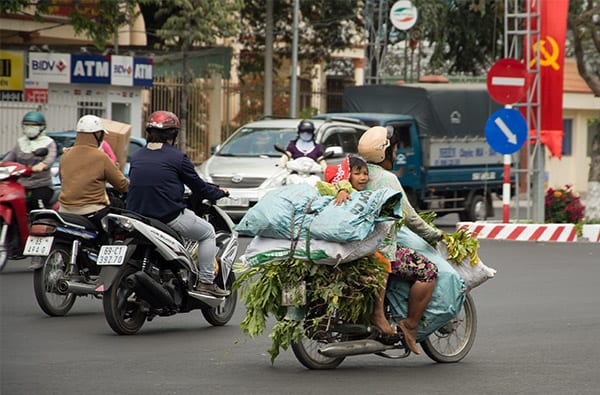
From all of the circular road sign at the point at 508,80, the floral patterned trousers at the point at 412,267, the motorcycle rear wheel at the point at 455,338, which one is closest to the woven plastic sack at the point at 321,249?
the floral patterned trousers at the point at 412,267

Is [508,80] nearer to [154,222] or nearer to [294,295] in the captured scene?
[154,222]

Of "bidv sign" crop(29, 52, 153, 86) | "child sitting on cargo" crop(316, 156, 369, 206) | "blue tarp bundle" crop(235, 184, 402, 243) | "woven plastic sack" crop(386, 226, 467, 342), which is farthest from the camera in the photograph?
"bidv sign" crop(29, 52, 153, 86)

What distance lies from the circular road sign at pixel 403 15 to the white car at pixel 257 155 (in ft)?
36.6

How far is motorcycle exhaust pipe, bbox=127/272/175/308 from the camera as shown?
31.9ft

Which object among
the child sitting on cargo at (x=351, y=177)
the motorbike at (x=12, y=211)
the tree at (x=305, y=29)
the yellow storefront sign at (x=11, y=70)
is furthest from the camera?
the tree at (x=305, y=29)

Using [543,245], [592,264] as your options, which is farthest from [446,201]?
[592,264]

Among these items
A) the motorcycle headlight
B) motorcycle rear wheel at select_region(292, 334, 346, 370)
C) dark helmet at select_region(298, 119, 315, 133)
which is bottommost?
motorcycle rear wheel at select_region(292, 334, 346, 370)

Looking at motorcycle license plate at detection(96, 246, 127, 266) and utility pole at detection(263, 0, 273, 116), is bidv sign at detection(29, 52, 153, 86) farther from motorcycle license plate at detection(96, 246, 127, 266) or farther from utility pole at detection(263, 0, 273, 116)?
motorcycle license plate at detection(96, 246, 127, 266)

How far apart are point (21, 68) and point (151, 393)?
23510 mm

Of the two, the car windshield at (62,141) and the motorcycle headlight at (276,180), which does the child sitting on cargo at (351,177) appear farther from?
the motorcycle headlight at (276,180)

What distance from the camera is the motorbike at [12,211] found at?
13773 mm

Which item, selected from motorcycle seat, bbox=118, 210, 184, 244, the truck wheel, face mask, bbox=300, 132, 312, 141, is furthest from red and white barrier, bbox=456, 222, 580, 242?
motorcycle seat, bbox=118, 210, 184, 244

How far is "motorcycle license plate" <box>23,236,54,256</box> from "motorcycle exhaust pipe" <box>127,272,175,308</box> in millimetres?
1435

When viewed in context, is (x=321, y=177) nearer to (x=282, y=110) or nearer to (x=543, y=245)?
(x=543, y=245)
